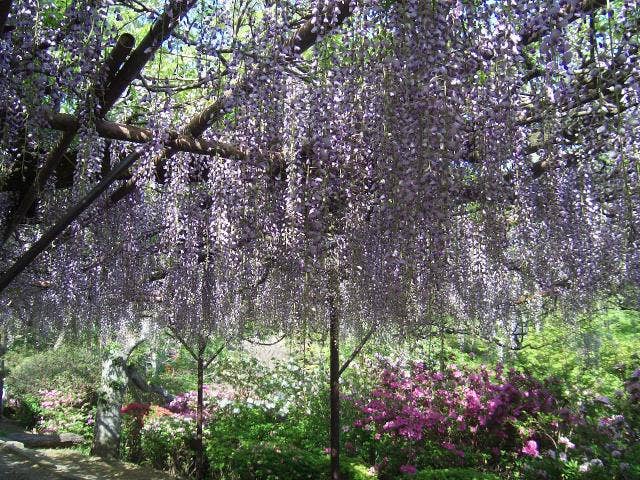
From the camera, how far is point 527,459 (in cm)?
594

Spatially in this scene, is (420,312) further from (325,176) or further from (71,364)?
(71,364)

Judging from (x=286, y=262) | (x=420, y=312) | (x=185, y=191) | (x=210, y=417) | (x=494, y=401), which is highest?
(x=185, y=191)

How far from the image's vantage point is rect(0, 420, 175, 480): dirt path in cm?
737

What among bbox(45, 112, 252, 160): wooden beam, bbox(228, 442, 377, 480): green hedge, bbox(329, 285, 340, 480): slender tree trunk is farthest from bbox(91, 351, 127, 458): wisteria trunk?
bbox(45, 112, 252, 160): wooden beam

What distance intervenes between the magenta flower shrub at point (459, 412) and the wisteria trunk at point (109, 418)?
14.6ft

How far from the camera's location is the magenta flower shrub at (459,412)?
642cm

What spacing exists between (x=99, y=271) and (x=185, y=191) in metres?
2.83

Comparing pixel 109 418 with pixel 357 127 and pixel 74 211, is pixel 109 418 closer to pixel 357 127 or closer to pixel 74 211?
pixel 74 211

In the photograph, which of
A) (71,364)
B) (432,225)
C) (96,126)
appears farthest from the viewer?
(71,364)

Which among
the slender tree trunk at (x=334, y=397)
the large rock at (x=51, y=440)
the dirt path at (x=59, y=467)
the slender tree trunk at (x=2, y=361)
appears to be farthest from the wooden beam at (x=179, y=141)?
the slender tree trunk at (x=2, y=361)

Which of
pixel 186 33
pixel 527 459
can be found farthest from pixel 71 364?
pixel 186 33

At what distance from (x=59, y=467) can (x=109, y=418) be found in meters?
1.24

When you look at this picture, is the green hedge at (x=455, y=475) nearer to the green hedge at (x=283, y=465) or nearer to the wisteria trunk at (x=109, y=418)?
the green hedge at (x=283, y=465)

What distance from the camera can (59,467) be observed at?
7.90m
